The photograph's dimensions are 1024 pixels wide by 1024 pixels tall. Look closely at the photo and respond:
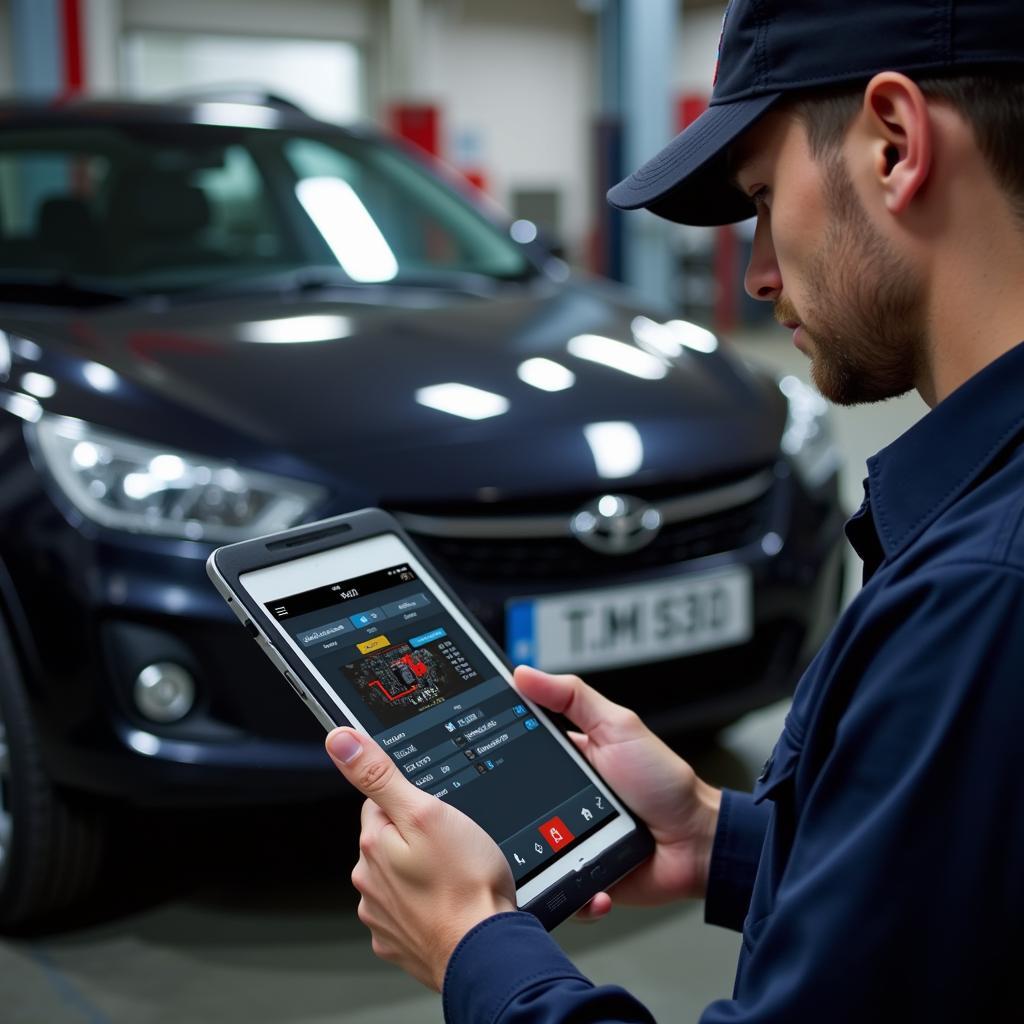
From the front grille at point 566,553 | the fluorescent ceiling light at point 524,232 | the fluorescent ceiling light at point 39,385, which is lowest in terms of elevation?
the front grille at point 566,553

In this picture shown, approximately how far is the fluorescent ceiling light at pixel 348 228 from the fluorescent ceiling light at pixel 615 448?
2.63 feet

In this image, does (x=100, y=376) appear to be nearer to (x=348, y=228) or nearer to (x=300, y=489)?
(x=300, y=489)

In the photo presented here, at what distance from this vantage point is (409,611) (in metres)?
1.28

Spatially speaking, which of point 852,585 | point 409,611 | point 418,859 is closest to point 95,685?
point 409,611

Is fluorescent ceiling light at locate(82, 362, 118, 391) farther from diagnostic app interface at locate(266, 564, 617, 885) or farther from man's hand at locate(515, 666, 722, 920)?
man's hand at locate(515, 666, 722, 920)

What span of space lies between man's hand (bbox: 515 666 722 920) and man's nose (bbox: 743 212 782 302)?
40 cm

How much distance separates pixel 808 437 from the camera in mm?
2475

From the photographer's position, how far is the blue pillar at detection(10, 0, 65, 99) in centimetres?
784

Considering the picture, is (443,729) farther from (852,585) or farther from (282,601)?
(852,585)

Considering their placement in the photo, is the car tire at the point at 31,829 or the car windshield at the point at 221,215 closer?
the car tire at the point at 31,829

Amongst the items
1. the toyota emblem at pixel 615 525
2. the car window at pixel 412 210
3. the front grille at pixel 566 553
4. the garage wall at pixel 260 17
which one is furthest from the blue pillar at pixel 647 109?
the toyota emblem at pixel 615 525

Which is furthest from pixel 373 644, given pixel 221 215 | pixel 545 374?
pixel 221 215

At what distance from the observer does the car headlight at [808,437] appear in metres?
2.41

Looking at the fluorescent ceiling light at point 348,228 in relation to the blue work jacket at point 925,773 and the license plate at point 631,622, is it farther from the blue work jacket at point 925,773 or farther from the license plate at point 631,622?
the blue work jacket at point 925,773
